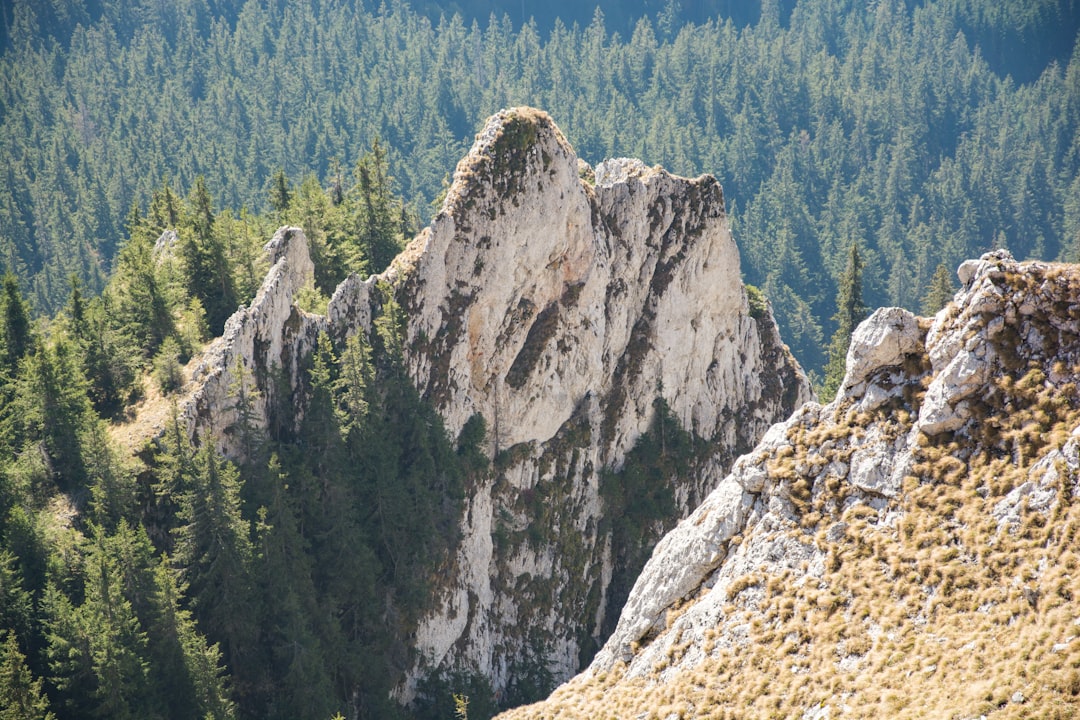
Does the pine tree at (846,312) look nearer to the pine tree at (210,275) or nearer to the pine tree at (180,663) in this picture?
the pine tree at (210,275)

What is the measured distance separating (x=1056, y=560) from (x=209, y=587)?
3791 centimetres

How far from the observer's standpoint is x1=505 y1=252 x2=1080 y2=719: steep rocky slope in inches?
957

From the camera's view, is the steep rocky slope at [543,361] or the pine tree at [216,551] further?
the steep rocky slope at [543,361]

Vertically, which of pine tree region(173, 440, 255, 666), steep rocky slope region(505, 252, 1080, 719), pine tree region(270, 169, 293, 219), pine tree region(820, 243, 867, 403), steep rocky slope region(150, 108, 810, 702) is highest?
pine tree region(270, 169, 293, 219)

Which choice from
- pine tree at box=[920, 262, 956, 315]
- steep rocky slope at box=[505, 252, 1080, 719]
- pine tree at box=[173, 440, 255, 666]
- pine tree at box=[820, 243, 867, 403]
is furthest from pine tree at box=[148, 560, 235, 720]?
pine tree at box=[920, 262, 956, 315]

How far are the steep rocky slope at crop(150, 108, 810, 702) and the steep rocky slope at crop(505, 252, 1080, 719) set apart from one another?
97.1 feet

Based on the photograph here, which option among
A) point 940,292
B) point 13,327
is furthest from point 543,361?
point 940,292

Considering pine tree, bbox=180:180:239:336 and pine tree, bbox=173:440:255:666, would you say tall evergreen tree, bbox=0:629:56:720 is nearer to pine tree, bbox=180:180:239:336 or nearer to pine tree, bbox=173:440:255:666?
pine tree, bbox=173:440:255:666

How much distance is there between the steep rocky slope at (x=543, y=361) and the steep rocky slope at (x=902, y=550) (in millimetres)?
29610

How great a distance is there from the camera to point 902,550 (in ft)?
90.2

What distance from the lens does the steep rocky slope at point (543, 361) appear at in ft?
198

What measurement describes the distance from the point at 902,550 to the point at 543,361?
41.8 m

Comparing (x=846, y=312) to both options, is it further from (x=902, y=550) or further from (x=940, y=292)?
(x=902, y=550)

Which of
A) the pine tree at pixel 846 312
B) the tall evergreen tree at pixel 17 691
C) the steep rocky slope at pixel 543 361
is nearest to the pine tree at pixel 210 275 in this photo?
the steep rocky slope at pixel 543 361
